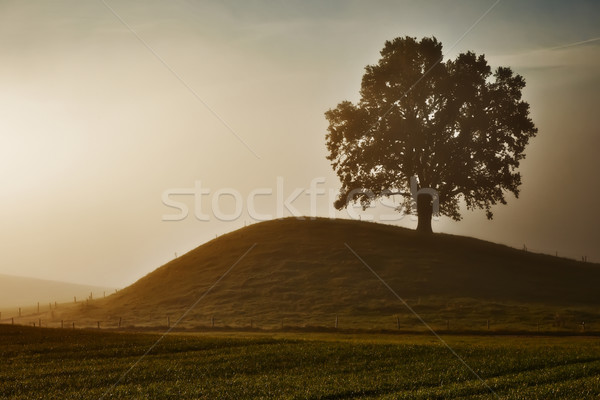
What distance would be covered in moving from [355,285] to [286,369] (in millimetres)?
46404

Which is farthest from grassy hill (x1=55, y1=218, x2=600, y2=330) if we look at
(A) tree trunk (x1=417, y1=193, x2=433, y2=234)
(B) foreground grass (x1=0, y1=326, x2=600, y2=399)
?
(B) foreground grass (x1=0, y1=326, x2=600, y2=399)

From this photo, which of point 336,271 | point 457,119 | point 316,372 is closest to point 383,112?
point 457,119

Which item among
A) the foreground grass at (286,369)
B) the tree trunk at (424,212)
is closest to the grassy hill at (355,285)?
the tree trunk at (424,212)

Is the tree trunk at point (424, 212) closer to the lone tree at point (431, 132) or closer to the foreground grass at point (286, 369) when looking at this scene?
the lone tree at point (431, 132)

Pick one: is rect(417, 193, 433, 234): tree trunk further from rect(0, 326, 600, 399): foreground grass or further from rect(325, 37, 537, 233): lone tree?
rect(0, 326, 600, 399): foreground grass

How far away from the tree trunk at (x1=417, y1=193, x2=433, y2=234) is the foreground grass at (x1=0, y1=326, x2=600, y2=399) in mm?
45993

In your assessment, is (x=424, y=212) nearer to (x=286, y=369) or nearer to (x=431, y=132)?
Answer: (x=431, y=132)

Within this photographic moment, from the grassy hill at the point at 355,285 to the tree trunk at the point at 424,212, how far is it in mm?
1702

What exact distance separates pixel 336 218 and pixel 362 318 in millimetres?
49311

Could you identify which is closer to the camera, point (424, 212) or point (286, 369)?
point (286, 369)

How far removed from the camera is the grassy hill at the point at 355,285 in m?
72.6

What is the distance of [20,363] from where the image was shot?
42281mm

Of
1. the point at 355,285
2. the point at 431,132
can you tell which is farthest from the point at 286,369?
the point at 431,132

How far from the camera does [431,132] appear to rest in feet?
323
